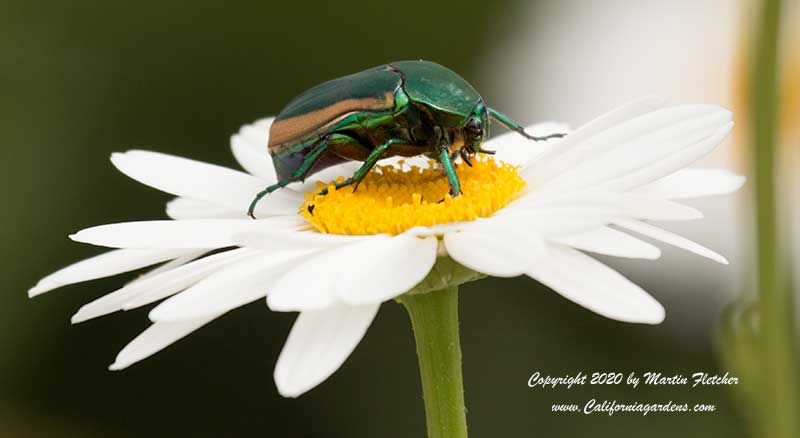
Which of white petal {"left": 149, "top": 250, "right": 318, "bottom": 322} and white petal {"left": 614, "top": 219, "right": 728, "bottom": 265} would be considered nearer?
white petal {"left": 149, "top": 250, "right": 318, "bottom": 322}

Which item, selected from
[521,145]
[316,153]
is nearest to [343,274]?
[316,153]

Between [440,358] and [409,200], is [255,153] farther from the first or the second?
[440,358]

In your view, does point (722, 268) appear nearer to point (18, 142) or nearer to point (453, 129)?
point (453, 129)

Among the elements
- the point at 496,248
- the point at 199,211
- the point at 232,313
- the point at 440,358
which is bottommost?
the point at 232,313

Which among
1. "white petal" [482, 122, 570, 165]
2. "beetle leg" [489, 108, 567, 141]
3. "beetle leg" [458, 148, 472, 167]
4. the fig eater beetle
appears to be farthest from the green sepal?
"white petal" [482, 122, 570, 165]

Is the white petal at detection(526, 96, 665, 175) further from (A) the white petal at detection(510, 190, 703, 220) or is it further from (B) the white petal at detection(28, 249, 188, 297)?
(B) the white petal at detection(28, 249, 188, 297)

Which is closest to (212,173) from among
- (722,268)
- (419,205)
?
(419,205)

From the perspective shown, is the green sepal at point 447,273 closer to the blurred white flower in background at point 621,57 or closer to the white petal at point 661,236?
the white petal at point 661,236
